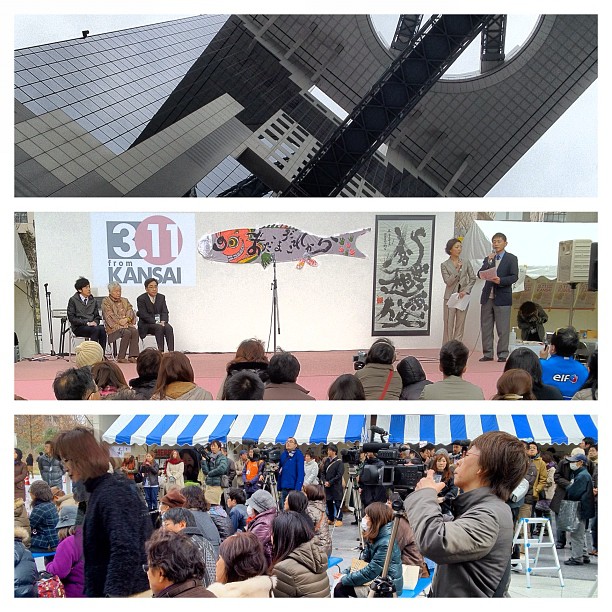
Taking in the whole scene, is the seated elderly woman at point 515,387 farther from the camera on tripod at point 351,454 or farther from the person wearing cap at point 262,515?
the person wearing cap at point 262,515

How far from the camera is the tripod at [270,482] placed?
3.88 meters

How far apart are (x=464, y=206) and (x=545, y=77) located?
0.83m

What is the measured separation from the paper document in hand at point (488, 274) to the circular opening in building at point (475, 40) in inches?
40.8

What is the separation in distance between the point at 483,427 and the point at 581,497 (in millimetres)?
707

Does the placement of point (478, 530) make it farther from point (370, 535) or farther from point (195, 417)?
point (195, 417)

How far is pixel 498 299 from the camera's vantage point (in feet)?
13.1

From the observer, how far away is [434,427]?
12.4 ft

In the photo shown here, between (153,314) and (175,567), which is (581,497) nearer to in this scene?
(175,567)

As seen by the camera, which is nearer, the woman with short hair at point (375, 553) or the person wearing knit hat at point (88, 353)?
the woman with short hair at point (375, 553)

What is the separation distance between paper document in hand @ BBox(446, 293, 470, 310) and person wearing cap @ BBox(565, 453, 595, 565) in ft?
3.18

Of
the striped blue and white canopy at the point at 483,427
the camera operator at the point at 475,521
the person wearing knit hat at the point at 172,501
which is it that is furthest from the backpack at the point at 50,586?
the camera operator at the point at 475,521

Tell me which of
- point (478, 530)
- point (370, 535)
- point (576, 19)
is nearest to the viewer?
point (478, 530)

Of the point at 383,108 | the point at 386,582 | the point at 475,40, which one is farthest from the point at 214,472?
the point at 475,40

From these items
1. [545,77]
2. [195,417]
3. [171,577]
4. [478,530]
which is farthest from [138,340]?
[545,77]
